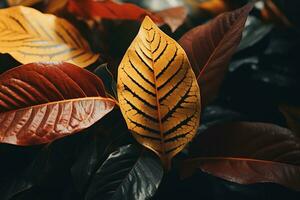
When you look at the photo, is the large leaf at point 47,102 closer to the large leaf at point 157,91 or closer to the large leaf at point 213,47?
the large leaf at point 157,91

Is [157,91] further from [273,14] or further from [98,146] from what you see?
[273,14]

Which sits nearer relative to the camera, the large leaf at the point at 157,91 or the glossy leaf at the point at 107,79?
the large leaf at the point at 157,91

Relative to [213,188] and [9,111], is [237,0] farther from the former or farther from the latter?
[9,111]

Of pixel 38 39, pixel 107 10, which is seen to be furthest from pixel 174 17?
pixel 38 39

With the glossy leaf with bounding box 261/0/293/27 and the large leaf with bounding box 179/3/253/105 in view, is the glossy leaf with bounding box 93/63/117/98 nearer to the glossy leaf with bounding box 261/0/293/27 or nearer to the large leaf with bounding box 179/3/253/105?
the large leaf with bounding box 179/3/253/105

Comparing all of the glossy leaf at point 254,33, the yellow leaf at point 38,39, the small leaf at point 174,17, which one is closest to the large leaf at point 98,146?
the yellow leaf at point 38,39

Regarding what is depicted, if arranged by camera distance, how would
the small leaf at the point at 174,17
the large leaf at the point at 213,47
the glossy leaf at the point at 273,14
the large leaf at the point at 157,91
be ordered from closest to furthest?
the large leaf at the point at 157,91 < the large leaf at the point at 213,47 < the small leaf at the point at 174,17 < the glossy leaf at the point at 273,14
